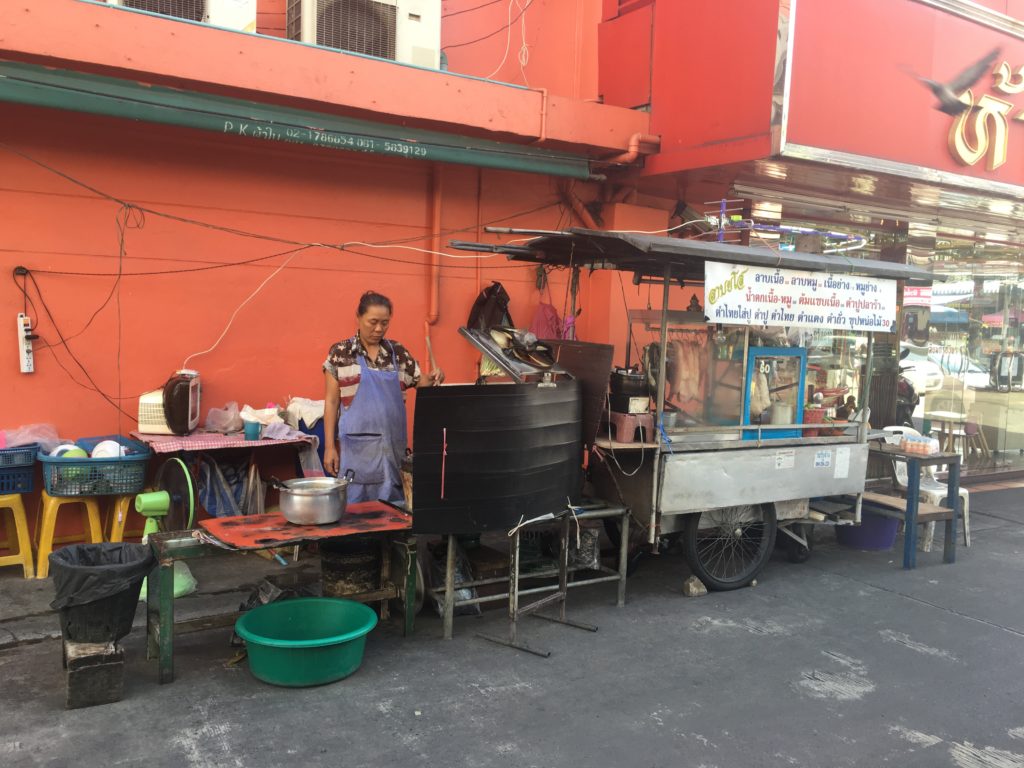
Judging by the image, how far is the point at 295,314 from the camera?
6758 mm

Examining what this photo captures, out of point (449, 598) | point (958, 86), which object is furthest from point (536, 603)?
point (958, 86)

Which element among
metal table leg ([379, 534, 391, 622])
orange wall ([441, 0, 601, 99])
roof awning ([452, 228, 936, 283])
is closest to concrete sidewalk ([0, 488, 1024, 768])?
metal table leg ([379, 534, 391, 622])

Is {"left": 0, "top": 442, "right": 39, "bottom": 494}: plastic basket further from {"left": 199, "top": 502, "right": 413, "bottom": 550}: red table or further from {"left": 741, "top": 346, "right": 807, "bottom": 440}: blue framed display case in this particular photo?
{"left": 741, "top": 346, "right": 807, "bottom": 440}: blue framed display case

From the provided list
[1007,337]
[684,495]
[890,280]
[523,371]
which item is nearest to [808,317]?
[890,280]

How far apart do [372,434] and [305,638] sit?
1362 mm

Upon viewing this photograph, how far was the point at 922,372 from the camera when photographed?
10.3m

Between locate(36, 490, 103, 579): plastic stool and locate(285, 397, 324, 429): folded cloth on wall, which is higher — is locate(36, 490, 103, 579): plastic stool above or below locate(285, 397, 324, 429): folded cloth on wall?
below

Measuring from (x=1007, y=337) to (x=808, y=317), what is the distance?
753 centimetres

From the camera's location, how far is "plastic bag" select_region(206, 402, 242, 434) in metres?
6.12

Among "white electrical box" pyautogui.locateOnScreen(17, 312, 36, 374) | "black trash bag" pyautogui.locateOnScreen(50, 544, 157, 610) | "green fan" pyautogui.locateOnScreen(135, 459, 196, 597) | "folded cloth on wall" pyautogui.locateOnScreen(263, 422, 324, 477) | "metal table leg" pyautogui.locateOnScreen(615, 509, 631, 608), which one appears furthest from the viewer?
"folded cloth on wall" pyautogui.locateOnScreen(263, 422, 324, 477)

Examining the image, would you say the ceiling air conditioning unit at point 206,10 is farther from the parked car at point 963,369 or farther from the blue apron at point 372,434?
the parked car at point 963,369

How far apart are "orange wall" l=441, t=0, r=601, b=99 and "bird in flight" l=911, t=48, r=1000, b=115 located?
3.41 metres

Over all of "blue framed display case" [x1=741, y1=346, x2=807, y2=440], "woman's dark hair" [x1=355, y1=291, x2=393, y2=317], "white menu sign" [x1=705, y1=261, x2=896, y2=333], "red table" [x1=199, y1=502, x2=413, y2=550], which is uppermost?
"white menu sign" [x1=705, y1=261, x2=896, y2=333]

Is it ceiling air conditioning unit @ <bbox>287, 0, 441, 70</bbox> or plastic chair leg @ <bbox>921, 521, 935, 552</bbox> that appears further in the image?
plastic chair leg @ <bbox>921, 521, 935, 552</bbox>
